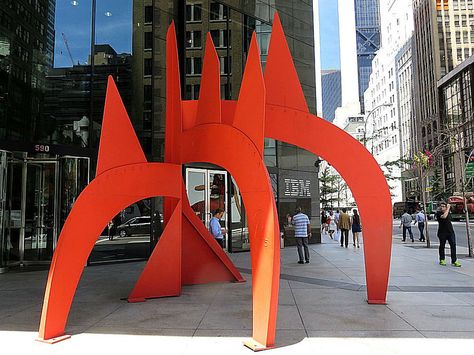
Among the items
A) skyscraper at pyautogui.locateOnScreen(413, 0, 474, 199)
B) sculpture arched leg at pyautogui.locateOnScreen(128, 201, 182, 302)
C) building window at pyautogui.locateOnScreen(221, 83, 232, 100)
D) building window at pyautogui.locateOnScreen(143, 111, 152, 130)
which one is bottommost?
sculpture arched leg at pyautogui.locateOnScreen(128, 201, 182, 302)

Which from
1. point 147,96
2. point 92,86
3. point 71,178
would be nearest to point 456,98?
point 147,96

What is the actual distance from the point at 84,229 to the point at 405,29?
348 feet

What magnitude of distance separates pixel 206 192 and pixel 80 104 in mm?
5666

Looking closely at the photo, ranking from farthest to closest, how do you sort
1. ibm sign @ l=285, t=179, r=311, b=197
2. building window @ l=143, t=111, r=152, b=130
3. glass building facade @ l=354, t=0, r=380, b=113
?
glass building facade @ l=354, t=0, r=380, b=113 → ibm sign @ l=285, t=179, r=311, b=197 → building window @ l=143, t=111, r=152, b=130

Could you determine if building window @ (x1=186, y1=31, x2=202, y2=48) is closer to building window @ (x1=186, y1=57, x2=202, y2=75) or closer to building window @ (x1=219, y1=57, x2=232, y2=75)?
building window @ (x1=186, y1=57, x2=202, y2=75)

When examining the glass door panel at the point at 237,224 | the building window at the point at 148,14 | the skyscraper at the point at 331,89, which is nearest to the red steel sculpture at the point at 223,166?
the glass door panel at the point at 237,224

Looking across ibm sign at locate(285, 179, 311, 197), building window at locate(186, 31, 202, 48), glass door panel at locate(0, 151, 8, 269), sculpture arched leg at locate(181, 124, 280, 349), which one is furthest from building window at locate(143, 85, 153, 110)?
sculpture arched leg at locate(181, 124, 280, 349)

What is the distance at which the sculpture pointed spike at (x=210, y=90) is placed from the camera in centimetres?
696

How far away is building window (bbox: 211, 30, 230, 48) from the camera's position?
17328 millimetres

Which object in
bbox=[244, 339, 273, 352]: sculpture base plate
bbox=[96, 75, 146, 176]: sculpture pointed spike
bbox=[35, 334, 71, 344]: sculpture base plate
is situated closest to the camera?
bbox=[244, 339, 273, 352]: sculpture base plate

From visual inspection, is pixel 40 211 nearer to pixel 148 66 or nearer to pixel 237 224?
pixel 148 66

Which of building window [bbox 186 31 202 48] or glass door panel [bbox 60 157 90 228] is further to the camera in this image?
building window [bbox 186 31 202 48]

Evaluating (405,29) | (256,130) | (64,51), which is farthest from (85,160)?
(405,29)

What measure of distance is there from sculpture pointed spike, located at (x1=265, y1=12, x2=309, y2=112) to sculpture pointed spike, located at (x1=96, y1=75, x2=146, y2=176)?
2.42 m
